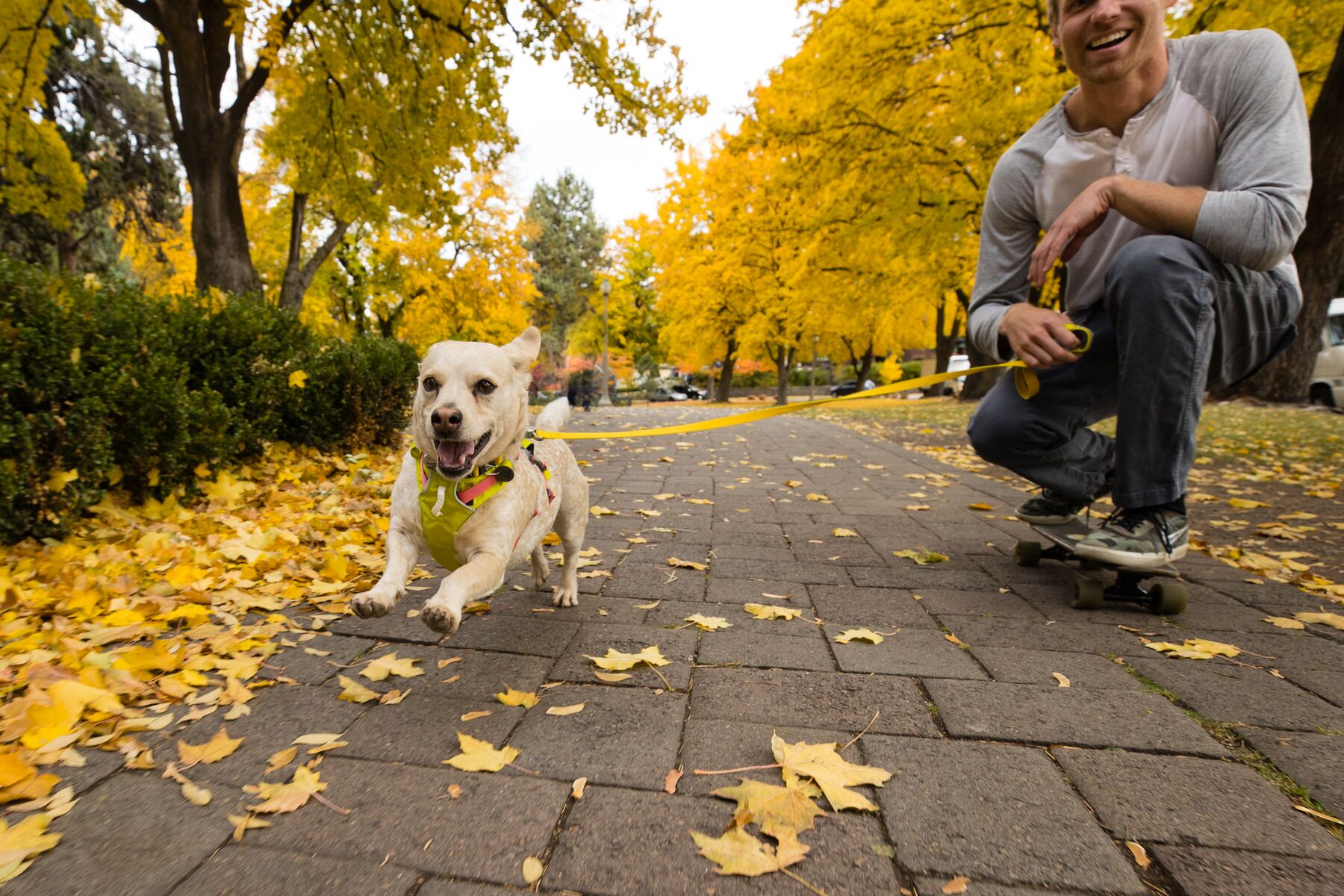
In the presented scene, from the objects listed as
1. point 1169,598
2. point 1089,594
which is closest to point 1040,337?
point 1089,594

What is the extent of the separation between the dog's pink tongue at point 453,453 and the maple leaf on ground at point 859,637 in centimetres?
150

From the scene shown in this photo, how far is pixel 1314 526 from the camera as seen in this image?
158 inches

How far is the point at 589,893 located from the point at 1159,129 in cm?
327

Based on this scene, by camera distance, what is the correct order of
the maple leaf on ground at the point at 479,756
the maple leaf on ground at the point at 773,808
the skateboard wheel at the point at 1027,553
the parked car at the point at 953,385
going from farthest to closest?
the parked car at the point at 953,385 < the skateboard wheel at the point at 1027,553 < the maple leaf on ground at the point at 479,756 < the maple leaf on ground at the point at 773,808

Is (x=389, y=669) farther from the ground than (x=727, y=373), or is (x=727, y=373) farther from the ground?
(x=727, y=373)

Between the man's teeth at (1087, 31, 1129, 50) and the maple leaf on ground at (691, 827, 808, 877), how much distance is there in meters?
2.95

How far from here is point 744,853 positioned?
1.27 metres

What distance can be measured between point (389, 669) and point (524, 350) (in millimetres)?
1210

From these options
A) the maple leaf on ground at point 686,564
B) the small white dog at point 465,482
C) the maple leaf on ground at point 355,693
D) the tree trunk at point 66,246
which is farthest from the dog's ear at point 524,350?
the tree trunk at point 66,246

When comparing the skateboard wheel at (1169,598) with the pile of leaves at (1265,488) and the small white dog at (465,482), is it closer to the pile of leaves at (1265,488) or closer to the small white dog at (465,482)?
the pile of leaves at (1265,488)

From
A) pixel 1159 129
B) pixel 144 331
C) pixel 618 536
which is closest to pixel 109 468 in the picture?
pixel 144 331

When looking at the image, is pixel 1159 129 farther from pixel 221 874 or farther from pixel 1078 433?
pixel 221 874

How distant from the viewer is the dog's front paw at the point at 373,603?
1.73m

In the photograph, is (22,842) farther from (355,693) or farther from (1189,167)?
(1189,167)
